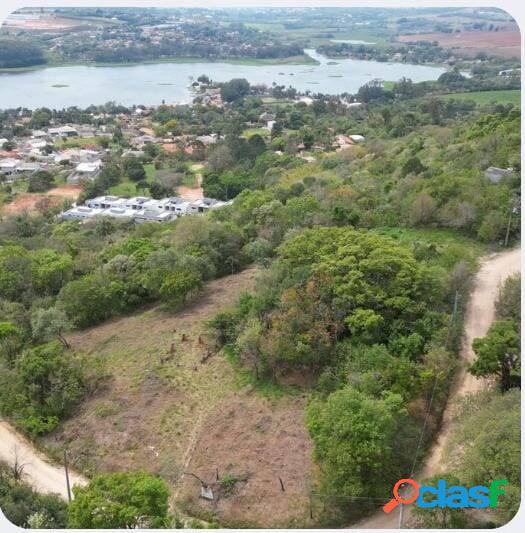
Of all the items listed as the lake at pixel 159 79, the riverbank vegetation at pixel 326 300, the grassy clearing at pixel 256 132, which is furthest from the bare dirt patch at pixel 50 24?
the riverbank vegetation at pixel 326 300

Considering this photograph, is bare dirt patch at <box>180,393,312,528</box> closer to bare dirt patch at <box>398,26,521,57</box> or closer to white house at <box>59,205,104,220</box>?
white house at <box>59,205,104,220</box>

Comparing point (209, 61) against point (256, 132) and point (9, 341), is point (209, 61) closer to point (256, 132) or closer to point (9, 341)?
point (256, 132)

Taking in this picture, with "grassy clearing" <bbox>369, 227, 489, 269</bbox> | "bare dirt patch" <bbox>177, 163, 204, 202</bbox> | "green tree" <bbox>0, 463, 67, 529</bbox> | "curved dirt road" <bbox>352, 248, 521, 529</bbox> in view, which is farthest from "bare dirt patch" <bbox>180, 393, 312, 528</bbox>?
"bare dirt patch" <bbox>177, 163, 204, 202</bbox>

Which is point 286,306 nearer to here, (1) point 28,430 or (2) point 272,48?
(1) point 28,430

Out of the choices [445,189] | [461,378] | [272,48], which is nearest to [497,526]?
[461,378]

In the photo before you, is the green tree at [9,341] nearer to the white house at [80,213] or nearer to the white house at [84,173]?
the white house at [80,213]
